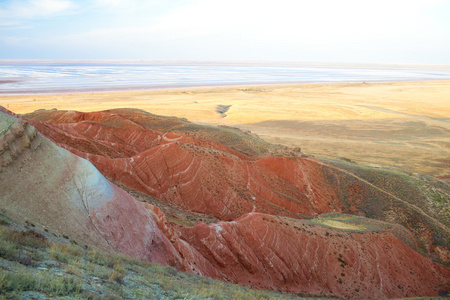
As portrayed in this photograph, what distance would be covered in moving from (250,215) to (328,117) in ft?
180

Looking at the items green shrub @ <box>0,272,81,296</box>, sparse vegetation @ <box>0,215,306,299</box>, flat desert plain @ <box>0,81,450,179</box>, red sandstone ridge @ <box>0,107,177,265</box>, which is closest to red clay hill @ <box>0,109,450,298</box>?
red sandstone ridge @ <box>0,107,177,265</box>

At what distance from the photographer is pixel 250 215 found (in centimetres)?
1759

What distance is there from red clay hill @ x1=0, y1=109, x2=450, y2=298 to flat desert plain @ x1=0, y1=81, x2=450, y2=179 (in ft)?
42.4

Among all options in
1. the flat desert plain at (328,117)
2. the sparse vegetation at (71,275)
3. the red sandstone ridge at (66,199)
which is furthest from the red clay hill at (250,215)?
the flat desert plain at (328,117)

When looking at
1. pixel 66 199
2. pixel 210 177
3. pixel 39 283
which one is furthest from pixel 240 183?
pixel 39 283

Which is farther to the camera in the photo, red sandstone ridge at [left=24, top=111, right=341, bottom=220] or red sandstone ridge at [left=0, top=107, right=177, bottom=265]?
red sandstone ridge at [left=24, top=111, right=341, bottom=220]

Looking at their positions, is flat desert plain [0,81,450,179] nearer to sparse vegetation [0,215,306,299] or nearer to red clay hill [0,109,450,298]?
red clay hill [0,109,450,298]

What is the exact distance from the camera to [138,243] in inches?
486

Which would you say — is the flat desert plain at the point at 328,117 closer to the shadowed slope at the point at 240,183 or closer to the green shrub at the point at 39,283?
the shadowed slope at the point at 240,183

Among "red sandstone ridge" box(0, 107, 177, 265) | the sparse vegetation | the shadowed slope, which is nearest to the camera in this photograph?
the sparse vegetation

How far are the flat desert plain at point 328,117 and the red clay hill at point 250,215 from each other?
12935 mm

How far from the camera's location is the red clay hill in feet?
40.4

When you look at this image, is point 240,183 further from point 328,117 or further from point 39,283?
point 328,117

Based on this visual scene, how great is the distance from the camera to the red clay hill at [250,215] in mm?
12320
